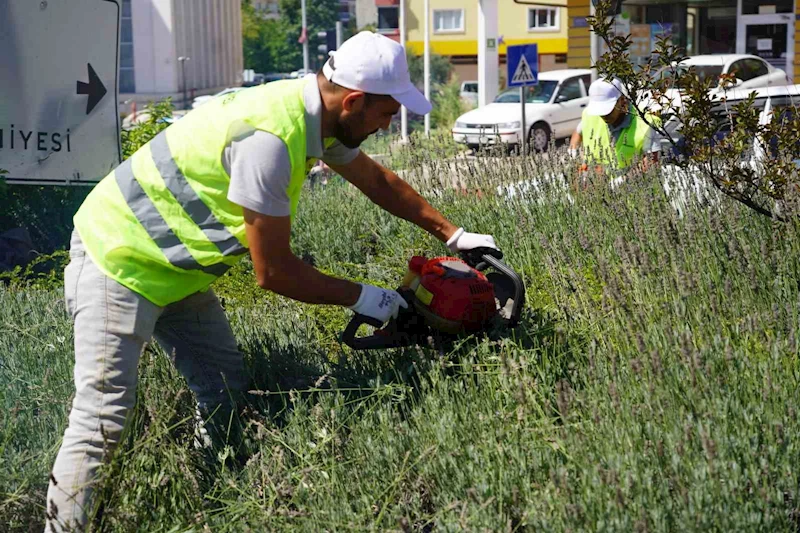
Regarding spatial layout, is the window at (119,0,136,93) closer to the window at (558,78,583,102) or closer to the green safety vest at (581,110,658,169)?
the window at (558,78,583,102)

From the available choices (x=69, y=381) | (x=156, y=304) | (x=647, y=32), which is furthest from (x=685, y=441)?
(x=647, y=32)

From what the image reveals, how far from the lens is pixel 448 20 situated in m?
54.1

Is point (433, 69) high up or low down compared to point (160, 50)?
down

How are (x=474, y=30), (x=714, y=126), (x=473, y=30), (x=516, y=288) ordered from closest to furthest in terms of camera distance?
(x=516, y=288)
(x=714, y=126)
(x=474, y=30)
(x=473, y=30)

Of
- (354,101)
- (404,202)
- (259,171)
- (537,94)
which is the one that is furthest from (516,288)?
(537,94)

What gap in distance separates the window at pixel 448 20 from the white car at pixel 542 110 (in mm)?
32502

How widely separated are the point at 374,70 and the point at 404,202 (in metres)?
0.80

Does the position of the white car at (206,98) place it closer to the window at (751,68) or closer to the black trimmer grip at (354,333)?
the black trimmer grip at (354,333)

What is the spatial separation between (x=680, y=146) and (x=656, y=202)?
1.30 feet

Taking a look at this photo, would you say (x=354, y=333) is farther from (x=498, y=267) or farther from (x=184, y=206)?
(x=184, y=206)

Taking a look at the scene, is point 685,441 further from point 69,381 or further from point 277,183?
point 69,381

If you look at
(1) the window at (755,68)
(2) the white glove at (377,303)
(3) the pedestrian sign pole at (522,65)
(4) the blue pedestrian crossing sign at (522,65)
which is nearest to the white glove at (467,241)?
(2) the white glove at (377,303)

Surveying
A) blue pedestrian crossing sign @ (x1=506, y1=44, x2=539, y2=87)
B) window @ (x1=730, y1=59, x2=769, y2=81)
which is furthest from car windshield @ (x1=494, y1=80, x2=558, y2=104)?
blue pedestrian crossing sign @ (x1=506, y1=44, x2=539, y2=87)

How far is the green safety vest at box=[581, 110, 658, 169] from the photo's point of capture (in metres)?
6.29
